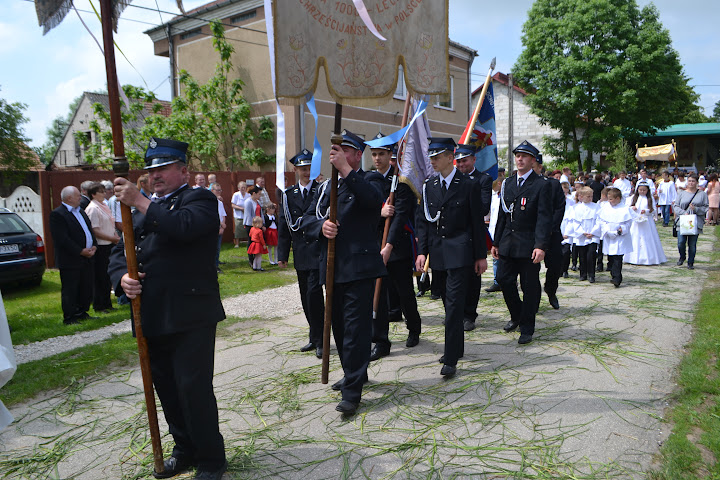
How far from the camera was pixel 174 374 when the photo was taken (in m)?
3.36

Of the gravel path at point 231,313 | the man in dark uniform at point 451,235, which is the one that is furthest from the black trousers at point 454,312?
the gravel path at point 231,313

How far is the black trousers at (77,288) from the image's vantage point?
7.86 m

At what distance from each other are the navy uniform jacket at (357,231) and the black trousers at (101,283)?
546cm

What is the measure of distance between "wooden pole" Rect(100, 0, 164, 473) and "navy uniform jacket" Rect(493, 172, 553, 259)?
4366 millimetres

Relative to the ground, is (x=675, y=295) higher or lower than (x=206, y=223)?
lower

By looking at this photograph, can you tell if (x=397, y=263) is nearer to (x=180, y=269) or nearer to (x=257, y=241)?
(x=180, y=269)

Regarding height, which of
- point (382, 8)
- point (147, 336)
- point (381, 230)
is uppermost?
point (382, 8)

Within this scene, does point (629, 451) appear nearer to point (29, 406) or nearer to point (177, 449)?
point (177, 449)

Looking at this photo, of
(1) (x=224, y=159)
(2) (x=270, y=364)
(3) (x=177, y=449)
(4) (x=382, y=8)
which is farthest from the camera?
(1) (x=224, y=159)

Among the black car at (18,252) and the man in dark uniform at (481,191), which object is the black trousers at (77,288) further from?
the man in dark uniform at (481,191)

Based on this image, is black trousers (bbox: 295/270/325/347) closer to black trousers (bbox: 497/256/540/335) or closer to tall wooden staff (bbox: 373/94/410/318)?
tall wooden staff (bbox: 373/94/410/318)

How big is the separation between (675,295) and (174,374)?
824 centimetres

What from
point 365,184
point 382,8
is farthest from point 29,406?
point 382,8

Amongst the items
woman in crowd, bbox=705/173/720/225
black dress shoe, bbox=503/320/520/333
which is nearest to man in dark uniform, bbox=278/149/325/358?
black dress shoe, bbox=503/320/520/333
